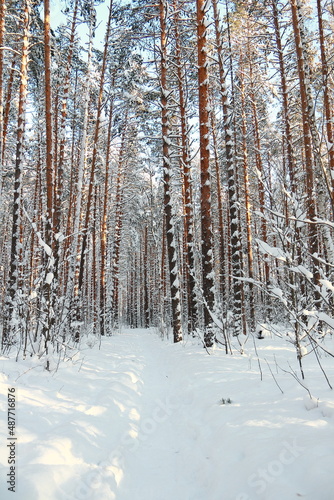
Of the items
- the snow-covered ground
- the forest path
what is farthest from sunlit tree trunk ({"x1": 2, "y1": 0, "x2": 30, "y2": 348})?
the forest path

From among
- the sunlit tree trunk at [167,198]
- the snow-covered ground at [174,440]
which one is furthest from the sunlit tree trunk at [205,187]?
the snow-covered ground at [174,440]

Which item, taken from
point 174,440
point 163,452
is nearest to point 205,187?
point 174,440

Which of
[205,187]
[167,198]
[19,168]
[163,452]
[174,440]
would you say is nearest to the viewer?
[163,452]

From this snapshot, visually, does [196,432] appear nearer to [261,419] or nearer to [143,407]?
[261,419]

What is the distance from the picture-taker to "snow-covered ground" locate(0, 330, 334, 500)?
172cm

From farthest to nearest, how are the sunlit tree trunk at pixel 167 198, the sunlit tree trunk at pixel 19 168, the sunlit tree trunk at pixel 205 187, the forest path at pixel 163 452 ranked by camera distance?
the sunlit tree trunk at pixel 167 198 → the sunlit tree trunk at pixel 19 168 → the sunlit tree trunk at pixel 205 187 → the forest path at pixel 163 452

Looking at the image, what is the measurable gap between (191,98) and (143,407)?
12.6m

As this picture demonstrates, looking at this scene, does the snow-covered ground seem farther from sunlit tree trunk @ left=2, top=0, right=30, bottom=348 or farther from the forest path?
sunlit tree trunk @ left=2, top=0, right=30, bottom=348

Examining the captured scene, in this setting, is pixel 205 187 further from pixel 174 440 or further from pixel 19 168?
pixel 19 168

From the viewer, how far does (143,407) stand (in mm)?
3664

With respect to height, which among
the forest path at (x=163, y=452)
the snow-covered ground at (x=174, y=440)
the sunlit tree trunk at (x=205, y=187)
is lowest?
the forest path at (x=163, y=452)

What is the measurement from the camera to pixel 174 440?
2.76 meters

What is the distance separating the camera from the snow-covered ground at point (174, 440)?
1724mm

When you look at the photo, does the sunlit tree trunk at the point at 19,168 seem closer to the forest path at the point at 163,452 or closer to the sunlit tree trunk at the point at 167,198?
the sunlit tree trunk at the point at 167,198
